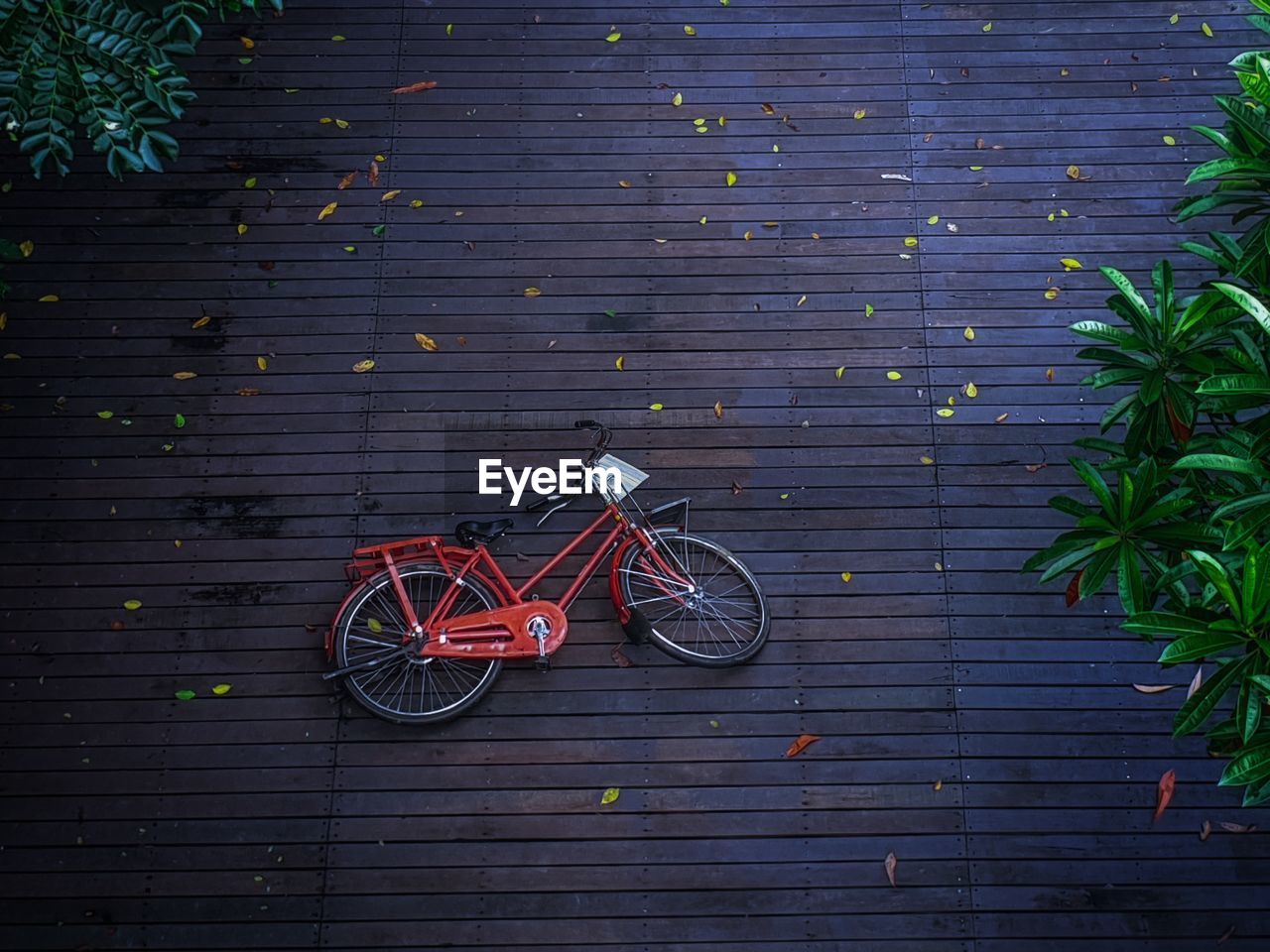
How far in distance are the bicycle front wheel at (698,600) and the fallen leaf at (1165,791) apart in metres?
1.72

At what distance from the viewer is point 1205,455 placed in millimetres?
3125

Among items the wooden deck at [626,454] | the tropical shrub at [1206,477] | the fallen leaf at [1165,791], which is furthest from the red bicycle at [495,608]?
the fallen leaf at [1165,791]

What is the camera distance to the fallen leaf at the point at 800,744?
187 inches

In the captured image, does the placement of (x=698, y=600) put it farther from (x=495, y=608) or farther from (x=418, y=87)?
(x=418, y=87)

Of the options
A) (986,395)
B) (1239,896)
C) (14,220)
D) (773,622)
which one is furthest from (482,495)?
(1239,896)

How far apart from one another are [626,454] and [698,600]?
2.61 ft

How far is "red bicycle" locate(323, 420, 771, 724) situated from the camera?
15.3ft

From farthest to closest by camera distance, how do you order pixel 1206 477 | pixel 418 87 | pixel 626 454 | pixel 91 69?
pixel 418 87 < pixel 626 454 < pixel 91 69 < pixel 1206 477

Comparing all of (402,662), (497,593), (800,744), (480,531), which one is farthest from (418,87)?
(800,744)

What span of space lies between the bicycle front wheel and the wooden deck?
0.16 metres

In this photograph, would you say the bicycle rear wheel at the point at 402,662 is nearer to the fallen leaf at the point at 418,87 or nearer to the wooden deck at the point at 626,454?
the wooden deck at the point at 626,454

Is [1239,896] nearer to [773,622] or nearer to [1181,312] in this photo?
[773,622]

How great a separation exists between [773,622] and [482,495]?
1.42 metres

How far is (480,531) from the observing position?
4727mm
